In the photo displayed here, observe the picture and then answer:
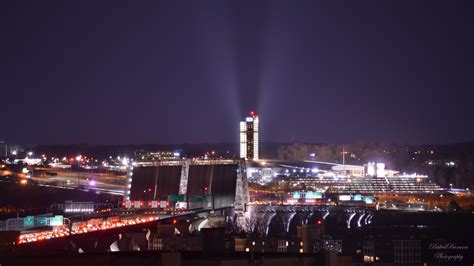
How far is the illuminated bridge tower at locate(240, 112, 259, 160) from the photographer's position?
7387 inches

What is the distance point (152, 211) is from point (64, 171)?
7352 centimetres

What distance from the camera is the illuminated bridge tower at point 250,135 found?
616ft

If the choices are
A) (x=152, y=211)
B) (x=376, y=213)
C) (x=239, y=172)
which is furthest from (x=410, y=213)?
(x=152, y=211)

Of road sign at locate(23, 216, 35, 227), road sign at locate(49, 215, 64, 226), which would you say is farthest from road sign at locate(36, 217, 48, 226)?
road sign at locate(23, 216, 35, 227)

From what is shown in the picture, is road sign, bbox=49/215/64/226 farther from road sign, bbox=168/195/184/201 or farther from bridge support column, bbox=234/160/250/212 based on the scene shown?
bridge support column, bbox=234/160/250/212

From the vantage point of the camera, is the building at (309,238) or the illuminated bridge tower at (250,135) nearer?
the building at (309,238)

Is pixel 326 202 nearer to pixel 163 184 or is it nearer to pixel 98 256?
pixel 163 184

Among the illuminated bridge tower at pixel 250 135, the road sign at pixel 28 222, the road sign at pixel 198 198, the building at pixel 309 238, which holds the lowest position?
the building at pixel 309 238

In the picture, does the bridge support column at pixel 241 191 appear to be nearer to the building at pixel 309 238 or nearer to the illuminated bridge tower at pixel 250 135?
the building at pixel 309 238

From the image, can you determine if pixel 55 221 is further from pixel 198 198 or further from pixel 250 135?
pixel 250 135

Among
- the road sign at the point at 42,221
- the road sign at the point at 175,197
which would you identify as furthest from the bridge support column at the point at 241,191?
the road sign at the point at 42,221

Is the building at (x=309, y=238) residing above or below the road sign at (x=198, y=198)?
below

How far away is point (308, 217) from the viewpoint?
92438mm

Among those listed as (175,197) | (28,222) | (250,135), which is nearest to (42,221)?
(28,222)
